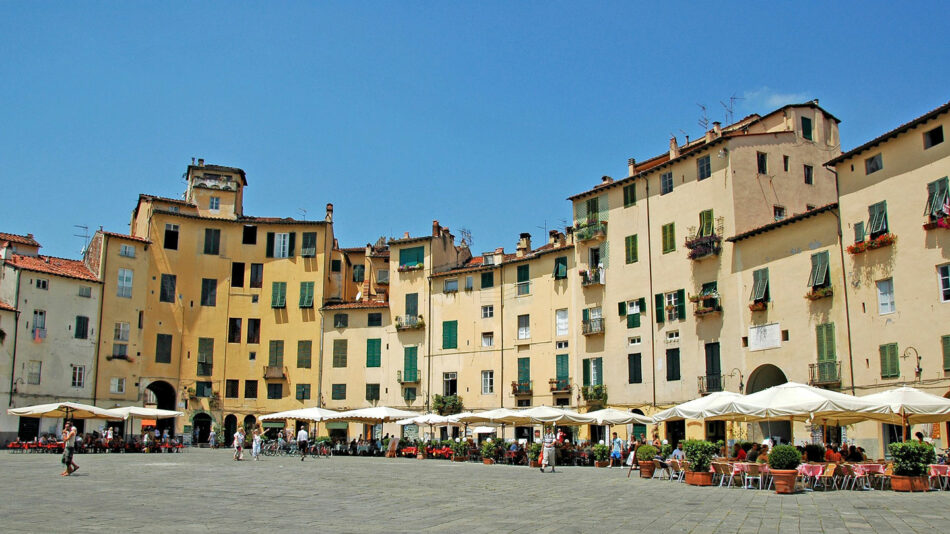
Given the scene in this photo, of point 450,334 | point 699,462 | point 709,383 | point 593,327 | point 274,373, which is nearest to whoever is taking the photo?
point 699,462

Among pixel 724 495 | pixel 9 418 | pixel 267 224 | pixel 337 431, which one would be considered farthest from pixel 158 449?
pixel 724 495

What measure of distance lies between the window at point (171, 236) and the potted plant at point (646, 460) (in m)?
43.4

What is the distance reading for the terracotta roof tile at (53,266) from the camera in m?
53.9

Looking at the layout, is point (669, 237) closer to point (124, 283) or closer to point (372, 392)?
point (372, 392)

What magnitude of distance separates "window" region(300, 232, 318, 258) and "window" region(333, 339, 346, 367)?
6792 mm

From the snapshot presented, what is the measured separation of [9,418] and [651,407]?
37650 millimetres

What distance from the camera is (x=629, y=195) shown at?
49062mm

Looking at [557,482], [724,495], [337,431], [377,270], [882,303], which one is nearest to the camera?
[724,495]

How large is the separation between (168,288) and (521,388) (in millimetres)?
26581

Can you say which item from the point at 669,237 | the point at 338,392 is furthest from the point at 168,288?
the point at 669,237

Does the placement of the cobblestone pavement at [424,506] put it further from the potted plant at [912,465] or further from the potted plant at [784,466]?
the potted plant at [912,465]

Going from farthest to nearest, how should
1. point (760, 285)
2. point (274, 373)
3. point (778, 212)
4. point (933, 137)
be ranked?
point (274, 373)
point (778, 212)
point (760, 285)
point (933, 137)

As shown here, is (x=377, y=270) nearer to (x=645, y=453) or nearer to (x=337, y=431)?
(x=337, y=431)

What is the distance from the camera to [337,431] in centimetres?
6134
